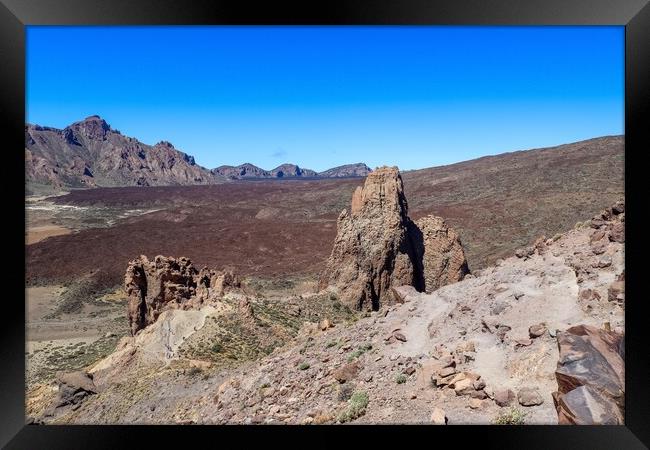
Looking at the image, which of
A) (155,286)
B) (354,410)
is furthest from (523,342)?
(155,286)

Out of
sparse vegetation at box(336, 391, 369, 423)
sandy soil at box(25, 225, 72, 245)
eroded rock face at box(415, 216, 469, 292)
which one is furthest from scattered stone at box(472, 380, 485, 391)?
sandy soil at box(25, 225, 72, 245)

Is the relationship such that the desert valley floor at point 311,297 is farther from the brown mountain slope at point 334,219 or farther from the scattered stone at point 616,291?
the brown mountain slope at point 334,219

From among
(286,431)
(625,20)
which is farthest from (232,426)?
(625,20)

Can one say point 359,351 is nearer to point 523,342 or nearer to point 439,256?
point 523,342

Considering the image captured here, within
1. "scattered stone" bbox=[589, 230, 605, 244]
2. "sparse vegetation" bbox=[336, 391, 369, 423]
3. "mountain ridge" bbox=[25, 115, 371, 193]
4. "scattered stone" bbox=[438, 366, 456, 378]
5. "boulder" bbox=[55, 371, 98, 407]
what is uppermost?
"mountain ridge" bbox=[25, 115, 371, 193]

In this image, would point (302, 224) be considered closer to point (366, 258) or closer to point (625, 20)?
point (366, 258)

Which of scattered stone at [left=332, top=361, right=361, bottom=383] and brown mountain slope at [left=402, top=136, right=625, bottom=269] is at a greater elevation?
brown mountain slope at [left=402, top=136, right=625, bottom=269]

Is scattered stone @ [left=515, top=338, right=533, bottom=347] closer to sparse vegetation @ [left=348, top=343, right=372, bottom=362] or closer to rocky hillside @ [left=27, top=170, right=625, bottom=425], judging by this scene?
rocky hillside @ [left=27, top=170, right=625, bottom=425]
